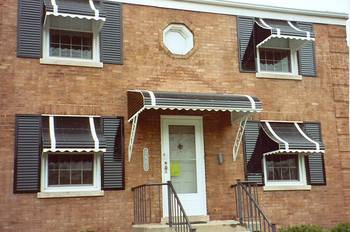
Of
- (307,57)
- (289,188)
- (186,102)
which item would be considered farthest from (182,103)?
(307,57)

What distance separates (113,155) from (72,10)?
9.68 feet

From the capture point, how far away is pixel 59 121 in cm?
939

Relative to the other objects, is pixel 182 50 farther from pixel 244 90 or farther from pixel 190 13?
pixel 244 90

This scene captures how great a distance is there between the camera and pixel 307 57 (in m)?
11.6

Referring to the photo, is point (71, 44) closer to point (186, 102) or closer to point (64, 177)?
point (64, 177)

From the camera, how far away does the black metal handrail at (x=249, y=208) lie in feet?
29.3

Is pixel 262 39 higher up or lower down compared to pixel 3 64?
higher up

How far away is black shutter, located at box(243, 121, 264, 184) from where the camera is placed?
1055 cm

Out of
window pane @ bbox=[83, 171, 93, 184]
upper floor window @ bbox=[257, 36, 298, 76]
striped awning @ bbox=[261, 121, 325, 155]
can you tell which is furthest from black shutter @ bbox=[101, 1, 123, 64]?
striped awning @ bbox=[261, 121, 325, 155]

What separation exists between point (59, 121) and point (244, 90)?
4.15m

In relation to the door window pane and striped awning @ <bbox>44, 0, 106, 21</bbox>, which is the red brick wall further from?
striped awning @ <bbox>44, 0, 106, 21</bbox>

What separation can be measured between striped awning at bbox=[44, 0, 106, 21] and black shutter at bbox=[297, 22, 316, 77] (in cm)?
492

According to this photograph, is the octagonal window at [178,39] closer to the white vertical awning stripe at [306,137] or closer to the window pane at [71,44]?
the window pane at [71,44]

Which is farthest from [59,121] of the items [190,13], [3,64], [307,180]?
[307,180]
